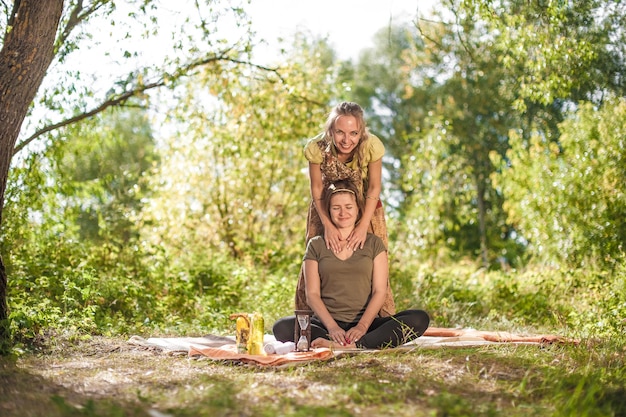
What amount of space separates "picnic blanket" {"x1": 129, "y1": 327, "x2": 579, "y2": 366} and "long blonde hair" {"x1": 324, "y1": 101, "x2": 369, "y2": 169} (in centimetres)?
129

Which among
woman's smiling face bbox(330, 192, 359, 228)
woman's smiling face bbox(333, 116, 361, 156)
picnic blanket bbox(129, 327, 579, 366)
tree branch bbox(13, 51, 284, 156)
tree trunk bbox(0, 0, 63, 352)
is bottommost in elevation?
picnic blanket bbox(129, 327, 579, 366)

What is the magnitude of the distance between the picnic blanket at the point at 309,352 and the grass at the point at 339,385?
9 centimetres

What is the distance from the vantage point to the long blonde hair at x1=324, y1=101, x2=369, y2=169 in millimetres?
4738

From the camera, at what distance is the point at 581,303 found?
6945mm

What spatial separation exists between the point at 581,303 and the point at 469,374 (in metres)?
3.83

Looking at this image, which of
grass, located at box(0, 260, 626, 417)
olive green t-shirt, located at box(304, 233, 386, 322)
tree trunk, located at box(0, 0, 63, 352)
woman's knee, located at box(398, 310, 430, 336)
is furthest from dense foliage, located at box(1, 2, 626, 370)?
olive green t-shirt, located at box(304, 233, 386, 322)

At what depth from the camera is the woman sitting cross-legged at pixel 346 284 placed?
4.61 m

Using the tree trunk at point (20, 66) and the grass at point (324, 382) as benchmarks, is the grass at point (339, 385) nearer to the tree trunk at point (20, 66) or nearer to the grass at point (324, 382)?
the grass at point (324, 382)

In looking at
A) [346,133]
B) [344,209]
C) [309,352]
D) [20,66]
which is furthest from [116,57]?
[309,352]

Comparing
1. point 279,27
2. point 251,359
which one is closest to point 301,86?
point 279,27

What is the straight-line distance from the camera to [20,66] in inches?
186

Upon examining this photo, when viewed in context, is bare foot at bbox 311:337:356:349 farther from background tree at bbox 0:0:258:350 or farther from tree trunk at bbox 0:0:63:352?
background tree at bbox 0:0:258:350

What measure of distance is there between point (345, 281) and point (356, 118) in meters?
1.05

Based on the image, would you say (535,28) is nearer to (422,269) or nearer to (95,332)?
(422,269)
